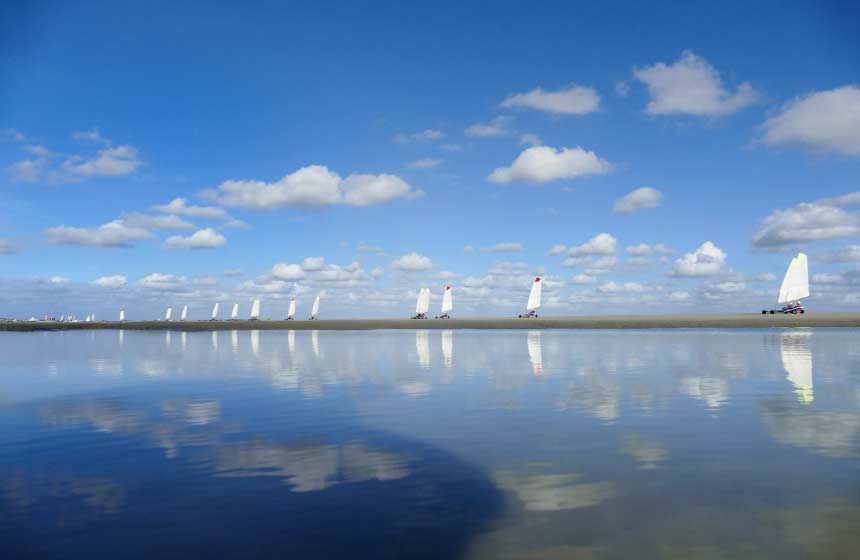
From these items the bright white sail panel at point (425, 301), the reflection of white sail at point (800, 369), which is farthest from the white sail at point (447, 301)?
the reflection of white sail at point (800, 369)

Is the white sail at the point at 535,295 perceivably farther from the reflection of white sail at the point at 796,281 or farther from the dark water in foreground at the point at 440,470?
the dark water in foreground at the point at 440,470

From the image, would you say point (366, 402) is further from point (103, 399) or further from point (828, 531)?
point (828, 531)

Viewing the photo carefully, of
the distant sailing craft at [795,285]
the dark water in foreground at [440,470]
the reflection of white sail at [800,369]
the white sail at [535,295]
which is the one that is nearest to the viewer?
the dark water in foreground at [440,470]

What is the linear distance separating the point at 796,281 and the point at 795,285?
850mm

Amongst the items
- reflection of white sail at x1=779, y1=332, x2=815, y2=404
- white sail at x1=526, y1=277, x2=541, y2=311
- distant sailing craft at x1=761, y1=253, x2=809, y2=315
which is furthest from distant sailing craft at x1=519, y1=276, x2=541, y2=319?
reflection of white sail at x1=779, y1=332, x2=815, y2=404

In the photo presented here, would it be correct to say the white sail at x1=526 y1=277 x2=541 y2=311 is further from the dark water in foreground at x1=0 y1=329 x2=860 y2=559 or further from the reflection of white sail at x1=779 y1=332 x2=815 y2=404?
the dark water in foreground at x1=0 y1=329 x2=860 y2=559

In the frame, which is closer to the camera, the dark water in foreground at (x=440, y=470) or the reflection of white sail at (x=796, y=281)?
the dark water in foreground at (x=440, y=470)

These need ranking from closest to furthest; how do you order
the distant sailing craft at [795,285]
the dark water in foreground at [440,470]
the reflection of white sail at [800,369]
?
the dark water in foreground at [440,470], the reflection of white sail at [800,369], the distant sailing craft at [795,285]

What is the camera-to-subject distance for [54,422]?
64.2 feet

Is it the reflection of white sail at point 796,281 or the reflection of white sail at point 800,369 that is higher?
the reflection of white sail at point 796,281

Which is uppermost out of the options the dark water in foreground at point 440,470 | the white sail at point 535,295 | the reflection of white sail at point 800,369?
the white sail at point 535,295

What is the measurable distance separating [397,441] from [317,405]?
6.96 metres

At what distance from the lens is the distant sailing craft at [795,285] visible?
379 feet

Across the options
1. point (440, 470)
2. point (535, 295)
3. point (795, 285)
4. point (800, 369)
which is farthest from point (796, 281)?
point (440, 470)
